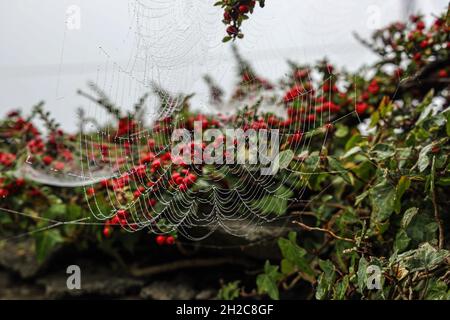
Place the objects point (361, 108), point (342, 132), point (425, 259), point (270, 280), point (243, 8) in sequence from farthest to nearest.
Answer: point (361, 108) → point (342, 132) → point (270, 280) → point (243, 8) → point (425, 259)

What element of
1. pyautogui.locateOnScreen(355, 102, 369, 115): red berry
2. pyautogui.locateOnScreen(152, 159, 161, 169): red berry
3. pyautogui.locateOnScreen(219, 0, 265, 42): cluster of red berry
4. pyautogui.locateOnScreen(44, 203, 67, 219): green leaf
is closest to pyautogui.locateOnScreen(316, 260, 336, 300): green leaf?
pyautogui.locateOnScreen(152, 159, 161, 169): red berry

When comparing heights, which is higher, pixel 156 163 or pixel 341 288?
pixel 156 163

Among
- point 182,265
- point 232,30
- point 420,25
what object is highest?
point 420,25

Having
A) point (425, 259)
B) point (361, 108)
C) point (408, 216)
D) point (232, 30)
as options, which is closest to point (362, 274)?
point (425, 259)

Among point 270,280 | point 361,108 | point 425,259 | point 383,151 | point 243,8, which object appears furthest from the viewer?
point 361,108

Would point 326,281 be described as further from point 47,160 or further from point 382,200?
point 47,160

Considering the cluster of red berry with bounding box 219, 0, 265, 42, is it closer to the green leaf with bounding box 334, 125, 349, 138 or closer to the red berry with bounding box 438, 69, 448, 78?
the green leaf with bounding box 334, 125, 349, 138

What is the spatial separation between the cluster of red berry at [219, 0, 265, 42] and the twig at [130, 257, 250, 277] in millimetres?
1135

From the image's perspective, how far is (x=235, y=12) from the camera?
59.2 inches

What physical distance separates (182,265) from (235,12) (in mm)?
1308

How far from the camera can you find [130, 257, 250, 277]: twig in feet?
7.58

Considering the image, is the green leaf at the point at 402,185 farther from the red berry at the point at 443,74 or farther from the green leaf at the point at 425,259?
the red berry at the point at 443,74

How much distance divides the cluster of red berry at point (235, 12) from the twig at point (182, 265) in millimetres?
1135
